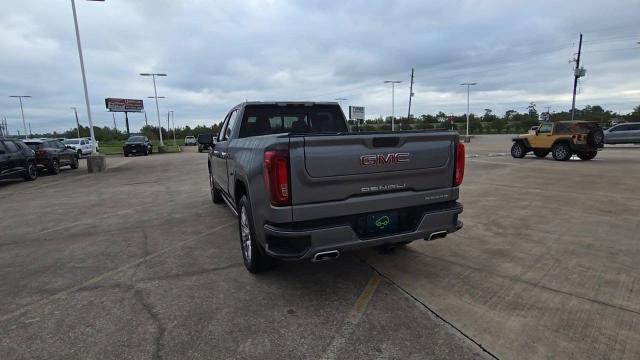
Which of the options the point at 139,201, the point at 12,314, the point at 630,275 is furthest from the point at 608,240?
the point at 139,201

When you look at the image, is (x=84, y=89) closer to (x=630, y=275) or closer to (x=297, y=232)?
(x=297, y=232)

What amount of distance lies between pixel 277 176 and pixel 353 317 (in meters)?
1.39

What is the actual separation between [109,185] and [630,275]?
43.8 ft

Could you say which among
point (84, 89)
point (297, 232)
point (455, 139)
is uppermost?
point (84, 89)

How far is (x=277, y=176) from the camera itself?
3059 mm

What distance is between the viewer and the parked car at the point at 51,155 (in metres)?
16.3

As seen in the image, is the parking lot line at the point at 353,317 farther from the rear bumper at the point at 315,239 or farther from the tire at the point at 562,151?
the tire at the point at 562,151

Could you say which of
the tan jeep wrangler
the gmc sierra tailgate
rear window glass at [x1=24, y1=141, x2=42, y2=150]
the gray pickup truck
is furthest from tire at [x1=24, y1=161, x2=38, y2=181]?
the tan jeep wrangler

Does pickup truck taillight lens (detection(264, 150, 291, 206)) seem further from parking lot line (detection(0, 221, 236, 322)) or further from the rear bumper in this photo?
parking lot line (detection(0, 221, 236, 322))

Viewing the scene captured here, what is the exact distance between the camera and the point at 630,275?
12.6ft

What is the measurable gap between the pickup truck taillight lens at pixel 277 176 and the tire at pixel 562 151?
16.8 metres

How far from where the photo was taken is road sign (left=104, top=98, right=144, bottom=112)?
5327cm

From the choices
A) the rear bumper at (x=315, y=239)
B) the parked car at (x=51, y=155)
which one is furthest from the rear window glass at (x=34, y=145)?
the rear bumper at (x=315, y=239)

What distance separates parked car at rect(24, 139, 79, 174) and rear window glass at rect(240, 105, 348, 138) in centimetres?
1530
